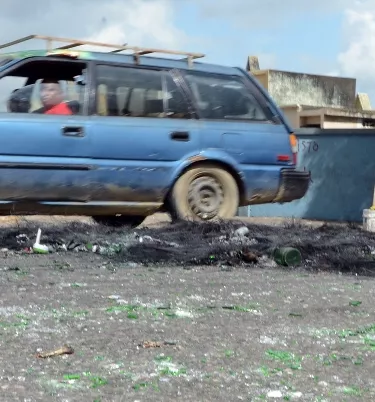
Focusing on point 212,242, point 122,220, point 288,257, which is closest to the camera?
point 288,257

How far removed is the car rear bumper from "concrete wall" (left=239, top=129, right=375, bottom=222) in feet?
24.6

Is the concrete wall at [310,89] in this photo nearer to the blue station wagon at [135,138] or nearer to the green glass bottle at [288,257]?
the blue station wagon at [135,138]

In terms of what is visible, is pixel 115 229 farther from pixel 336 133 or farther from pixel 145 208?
pixel 336 133

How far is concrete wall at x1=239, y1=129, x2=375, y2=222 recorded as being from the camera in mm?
15961

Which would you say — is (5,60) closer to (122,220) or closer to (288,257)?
(122,220)

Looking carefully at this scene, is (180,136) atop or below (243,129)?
below

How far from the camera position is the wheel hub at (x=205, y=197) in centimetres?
791

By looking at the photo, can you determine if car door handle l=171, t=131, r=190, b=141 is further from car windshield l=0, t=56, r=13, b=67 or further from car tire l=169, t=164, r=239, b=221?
car windshield l=0, t=56, r=13, b=67

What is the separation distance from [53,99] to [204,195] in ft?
A: 5.79

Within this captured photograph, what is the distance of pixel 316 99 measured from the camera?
3070 cm

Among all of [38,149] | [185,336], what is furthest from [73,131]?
[185,336]

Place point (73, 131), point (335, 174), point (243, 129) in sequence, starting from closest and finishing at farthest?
point (73, 131)
point (243, 129)
point (335, 174)

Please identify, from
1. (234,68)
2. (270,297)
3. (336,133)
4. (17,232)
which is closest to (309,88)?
(336,133)

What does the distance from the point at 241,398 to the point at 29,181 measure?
4.47 metres
